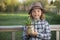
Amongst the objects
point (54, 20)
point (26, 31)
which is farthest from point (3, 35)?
point (54, 20)

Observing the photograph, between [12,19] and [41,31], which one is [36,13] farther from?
[12,19]

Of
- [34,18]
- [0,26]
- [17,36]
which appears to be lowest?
[17,36]

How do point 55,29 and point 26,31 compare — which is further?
point 55,29

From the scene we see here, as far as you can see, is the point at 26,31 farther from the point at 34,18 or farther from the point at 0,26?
the point at 0,26

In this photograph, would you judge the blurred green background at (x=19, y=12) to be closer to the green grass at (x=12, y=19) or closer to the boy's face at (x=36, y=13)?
the green grass at (x=12, y=19)

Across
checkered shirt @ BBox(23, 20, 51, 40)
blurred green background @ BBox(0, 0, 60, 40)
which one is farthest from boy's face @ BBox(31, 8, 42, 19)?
blurred green background @ BBox(0, 0, 60, 40)

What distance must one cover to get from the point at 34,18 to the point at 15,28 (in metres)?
0.37

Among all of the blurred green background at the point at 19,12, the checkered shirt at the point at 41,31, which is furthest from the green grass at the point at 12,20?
the checkered shirt at the point at 41,31

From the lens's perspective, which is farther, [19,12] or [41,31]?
→ [19,12]

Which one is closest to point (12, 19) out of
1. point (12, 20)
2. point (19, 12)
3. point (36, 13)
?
point (12, 20)

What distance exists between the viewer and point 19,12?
2.31m

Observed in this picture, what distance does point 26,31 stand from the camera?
1.85 meters

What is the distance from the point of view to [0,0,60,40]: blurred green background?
228cm

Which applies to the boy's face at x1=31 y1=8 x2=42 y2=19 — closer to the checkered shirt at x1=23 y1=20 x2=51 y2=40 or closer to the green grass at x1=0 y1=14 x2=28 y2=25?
the checkered shirt at x1=23 y1=20 x2=51 y2=40
